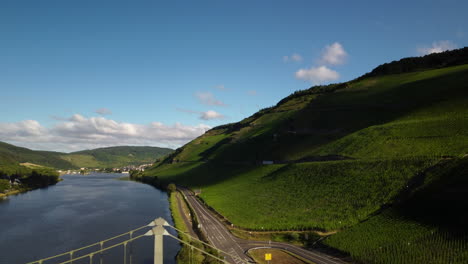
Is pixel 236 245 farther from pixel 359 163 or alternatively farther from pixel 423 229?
pixel 359 163

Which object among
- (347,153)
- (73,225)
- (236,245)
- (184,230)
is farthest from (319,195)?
(73,225)

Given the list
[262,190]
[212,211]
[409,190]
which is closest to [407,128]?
[409,190]

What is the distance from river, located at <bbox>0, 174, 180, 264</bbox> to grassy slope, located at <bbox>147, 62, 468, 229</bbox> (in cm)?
2110

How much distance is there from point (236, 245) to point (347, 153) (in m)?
42.5

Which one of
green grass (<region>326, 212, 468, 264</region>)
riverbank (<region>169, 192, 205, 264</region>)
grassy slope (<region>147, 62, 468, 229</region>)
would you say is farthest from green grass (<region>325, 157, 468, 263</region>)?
riverbank (<region>169, 192, 205, 264</region>)

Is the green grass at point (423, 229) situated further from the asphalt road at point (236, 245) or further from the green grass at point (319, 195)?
the green grass at point (319, 195)

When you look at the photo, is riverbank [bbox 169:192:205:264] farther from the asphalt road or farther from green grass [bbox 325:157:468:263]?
green grass [bbox 325:157:468:263]

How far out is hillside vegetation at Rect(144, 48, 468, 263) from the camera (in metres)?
53.6

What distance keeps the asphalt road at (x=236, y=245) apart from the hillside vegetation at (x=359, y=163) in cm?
387

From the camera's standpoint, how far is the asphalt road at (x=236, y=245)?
48806mm

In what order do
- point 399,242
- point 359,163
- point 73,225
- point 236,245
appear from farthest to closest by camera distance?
point 73,225
point 359,163
point 236,245
point 399,242

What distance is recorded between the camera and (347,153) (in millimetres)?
84375

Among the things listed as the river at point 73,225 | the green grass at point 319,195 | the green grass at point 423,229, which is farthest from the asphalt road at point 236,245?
the river at point 73,225

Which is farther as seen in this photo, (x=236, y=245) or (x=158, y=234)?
(x=236, y=245)
